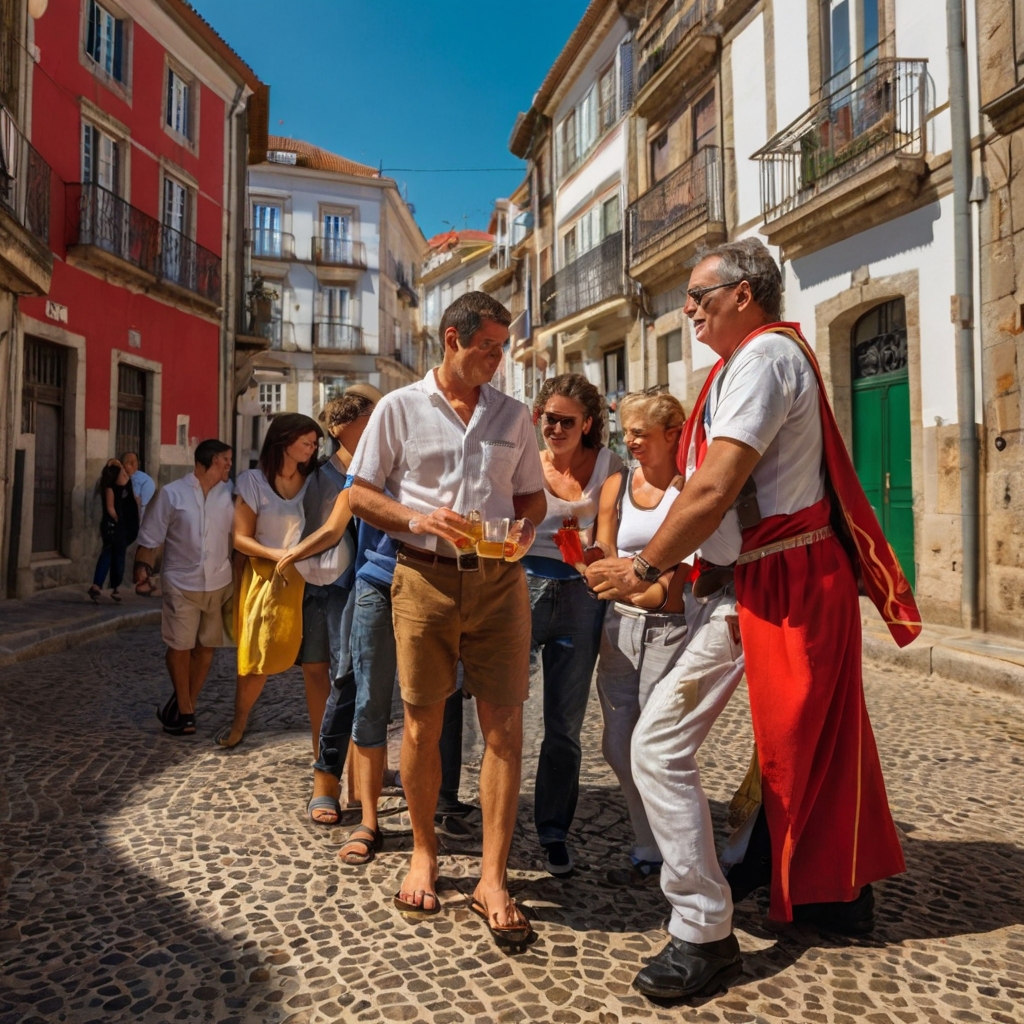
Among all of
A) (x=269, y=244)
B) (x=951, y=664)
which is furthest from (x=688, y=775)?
(x=269, y=244)

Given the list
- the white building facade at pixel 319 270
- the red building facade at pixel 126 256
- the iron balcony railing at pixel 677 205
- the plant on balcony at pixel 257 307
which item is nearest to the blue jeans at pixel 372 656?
the red building facade at pixel 126 256

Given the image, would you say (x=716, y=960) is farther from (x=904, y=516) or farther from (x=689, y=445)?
(x=904, y=516)

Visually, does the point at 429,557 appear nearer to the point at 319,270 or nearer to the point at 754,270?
the point at 754,270

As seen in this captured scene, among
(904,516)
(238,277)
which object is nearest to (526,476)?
(904,516)

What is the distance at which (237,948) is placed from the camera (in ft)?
8.65

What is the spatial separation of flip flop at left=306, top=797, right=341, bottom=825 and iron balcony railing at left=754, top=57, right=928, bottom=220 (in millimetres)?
9150

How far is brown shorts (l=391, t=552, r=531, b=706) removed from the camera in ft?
9.66

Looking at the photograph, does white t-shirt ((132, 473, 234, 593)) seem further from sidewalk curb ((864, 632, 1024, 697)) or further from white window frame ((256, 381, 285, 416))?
white window frame ((256, 381, 285, 416))

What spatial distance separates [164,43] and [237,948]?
58.7ft

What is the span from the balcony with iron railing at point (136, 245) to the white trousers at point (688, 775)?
13623 mm

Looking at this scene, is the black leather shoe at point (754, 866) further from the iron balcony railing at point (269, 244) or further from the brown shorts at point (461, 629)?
the iron balcony railing at point (269, 244)

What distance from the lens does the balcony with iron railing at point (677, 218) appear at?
14.4 m

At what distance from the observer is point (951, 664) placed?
709cm

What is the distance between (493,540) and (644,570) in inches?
→ 20.7
